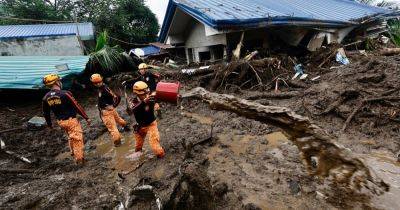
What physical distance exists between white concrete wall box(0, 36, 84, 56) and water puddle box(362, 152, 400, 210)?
46.2ft

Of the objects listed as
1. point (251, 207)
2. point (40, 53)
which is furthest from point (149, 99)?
point (40, 53)

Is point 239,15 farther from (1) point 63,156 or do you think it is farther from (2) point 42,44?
(2) point 42,44

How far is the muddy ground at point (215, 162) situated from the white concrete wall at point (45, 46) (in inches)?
316

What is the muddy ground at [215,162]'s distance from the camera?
3.74 meters

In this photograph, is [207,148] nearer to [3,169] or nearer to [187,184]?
[187,184]

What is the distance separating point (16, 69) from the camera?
962 cm

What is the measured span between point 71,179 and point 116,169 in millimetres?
725

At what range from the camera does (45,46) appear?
15.5 meters

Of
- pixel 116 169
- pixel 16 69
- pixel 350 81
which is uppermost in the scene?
pixel 16 69

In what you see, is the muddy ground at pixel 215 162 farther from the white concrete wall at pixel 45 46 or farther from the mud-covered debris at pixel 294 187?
the white concrete wall at pixel 45 46

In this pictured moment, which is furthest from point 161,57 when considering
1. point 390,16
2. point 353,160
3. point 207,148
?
point 353,160

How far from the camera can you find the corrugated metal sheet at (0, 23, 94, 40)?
1602 cm

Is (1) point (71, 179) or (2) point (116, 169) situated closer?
(1) point (71, 179)

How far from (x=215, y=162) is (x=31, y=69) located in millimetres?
7444
